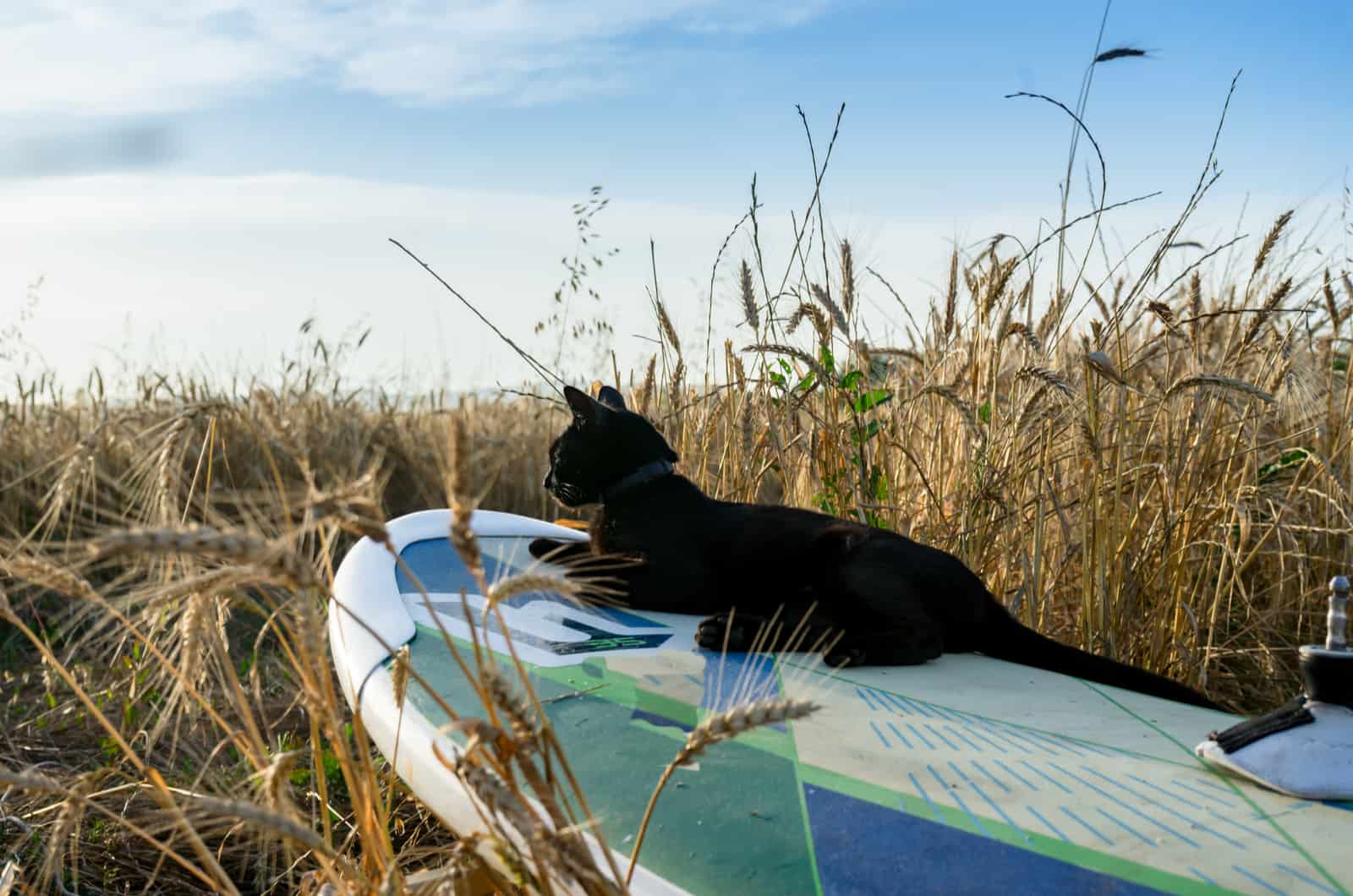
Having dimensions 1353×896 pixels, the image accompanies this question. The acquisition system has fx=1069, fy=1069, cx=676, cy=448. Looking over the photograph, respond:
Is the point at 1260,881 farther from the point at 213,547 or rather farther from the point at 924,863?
the point at 213,547

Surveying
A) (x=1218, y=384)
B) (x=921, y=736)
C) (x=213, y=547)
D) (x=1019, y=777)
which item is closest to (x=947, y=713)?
(x=921, y=736)

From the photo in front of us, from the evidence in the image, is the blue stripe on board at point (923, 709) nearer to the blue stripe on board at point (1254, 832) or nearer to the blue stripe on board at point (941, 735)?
the blue stripe on board at point (941, 735)

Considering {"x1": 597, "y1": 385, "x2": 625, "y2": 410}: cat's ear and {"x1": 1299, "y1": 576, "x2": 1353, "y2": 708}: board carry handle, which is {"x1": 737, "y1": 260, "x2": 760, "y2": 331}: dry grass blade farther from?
{"x1": 1299, "y1": 576, "x2": 1353, "y2": 708}: board carry handle

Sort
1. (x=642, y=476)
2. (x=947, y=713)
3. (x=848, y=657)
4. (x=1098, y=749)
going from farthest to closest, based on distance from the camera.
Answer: (x=642, y=476) → (x=848, y=657) → (x=947, y=713) → (x=1098, y=749)

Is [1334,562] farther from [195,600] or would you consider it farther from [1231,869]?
[195,600]

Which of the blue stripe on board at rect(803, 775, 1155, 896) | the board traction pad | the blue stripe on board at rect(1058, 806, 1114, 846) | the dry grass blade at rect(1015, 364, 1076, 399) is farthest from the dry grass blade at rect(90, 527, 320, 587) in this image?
the dry grass blade at rect(1015, 364, 1076, 399)

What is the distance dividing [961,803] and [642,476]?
1.26 meters

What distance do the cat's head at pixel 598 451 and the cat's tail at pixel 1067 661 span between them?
0.85 meters

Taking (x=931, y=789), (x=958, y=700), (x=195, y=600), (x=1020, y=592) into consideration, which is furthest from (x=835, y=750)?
(x=1020, y=592)

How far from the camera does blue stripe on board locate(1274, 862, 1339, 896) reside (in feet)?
3.71

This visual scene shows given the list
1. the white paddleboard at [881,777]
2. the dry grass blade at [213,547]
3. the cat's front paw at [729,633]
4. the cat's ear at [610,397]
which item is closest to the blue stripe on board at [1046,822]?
the white paddleboard at [881,777]

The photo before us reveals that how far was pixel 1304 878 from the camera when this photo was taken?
3.82ft

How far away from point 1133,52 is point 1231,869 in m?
2.08

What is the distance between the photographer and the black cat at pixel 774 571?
2.02 metres
